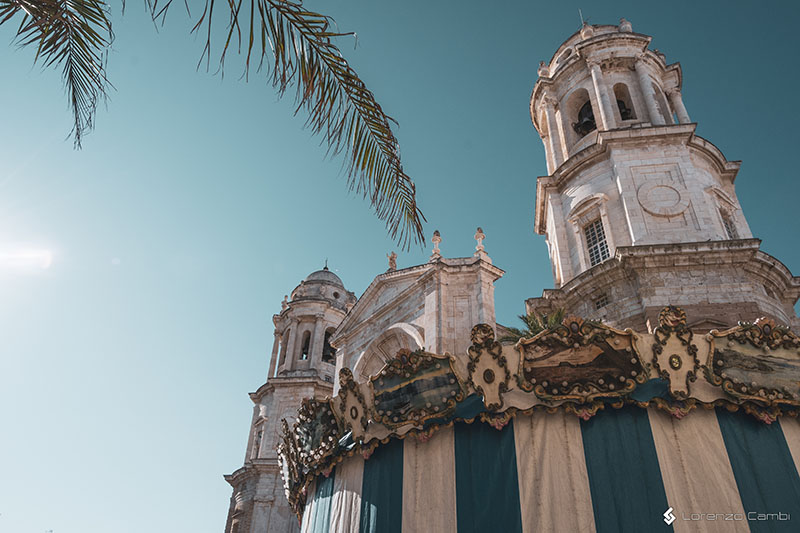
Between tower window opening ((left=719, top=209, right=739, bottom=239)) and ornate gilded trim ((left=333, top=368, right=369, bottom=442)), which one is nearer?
ornate gilded trim ((left=333, top=368, right=369, bottom=442))

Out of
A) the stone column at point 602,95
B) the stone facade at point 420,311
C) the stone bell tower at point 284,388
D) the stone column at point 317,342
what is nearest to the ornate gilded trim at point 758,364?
the stone facade at point 420,311

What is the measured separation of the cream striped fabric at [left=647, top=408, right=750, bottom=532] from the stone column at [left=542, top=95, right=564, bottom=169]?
1631 cm

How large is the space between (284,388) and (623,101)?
23.5 meters

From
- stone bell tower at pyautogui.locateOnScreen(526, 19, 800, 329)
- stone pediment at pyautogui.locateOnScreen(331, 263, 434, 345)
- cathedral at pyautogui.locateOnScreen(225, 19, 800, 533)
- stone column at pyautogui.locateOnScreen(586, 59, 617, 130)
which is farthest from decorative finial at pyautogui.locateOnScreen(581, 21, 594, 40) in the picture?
stone pediment at pyautogui.locateOnScreen(331, 263, 434, 345)

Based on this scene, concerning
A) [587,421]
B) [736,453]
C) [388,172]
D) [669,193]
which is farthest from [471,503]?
[669,193]

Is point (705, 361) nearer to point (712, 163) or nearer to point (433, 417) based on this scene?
point (433, 417)

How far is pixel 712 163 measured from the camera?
68.9 ft

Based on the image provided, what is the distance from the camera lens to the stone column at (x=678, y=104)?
23622mm

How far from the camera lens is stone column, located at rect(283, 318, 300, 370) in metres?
35.5

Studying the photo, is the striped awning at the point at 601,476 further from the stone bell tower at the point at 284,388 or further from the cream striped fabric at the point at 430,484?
the stone bell tower at the point at 284,388

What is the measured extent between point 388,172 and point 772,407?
6831 millimetres

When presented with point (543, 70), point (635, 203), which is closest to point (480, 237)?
point (635, 203)

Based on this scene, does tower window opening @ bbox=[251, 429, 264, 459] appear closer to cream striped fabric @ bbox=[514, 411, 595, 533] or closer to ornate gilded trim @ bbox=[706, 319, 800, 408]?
cream striped fabric @ bbox=[514, 411, 595, 533]

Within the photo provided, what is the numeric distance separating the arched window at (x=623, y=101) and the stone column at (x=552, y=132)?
102 inches
